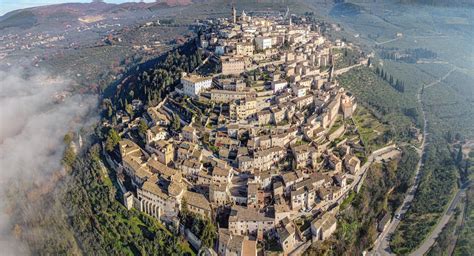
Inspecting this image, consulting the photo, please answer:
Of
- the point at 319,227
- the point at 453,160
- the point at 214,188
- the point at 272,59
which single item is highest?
the point at 272,59

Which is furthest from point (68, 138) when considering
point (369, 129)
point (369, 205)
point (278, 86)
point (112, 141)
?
point (369, 129)

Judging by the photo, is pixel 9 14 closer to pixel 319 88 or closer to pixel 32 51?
pixel 32 51

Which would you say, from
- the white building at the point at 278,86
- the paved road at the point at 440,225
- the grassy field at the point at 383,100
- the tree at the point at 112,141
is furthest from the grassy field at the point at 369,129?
the tree at the point at 112,141

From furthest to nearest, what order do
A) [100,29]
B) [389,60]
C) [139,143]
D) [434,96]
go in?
[100,29]
[389,60]
[434,96]
[139,143]

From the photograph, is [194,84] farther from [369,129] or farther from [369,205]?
[369,205]

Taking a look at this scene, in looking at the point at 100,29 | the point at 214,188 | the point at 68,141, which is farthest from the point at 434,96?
the point at 100,29

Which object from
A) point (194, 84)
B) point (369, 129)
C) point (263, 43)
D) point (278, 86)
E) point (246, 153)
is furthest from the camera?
point (263, 43)

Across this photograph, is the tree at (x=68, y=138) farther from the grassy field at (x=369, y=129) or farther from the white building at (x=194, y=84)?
the grassy field at (x=369, y=129)

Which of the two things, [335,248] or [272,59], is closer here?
[335,248]
